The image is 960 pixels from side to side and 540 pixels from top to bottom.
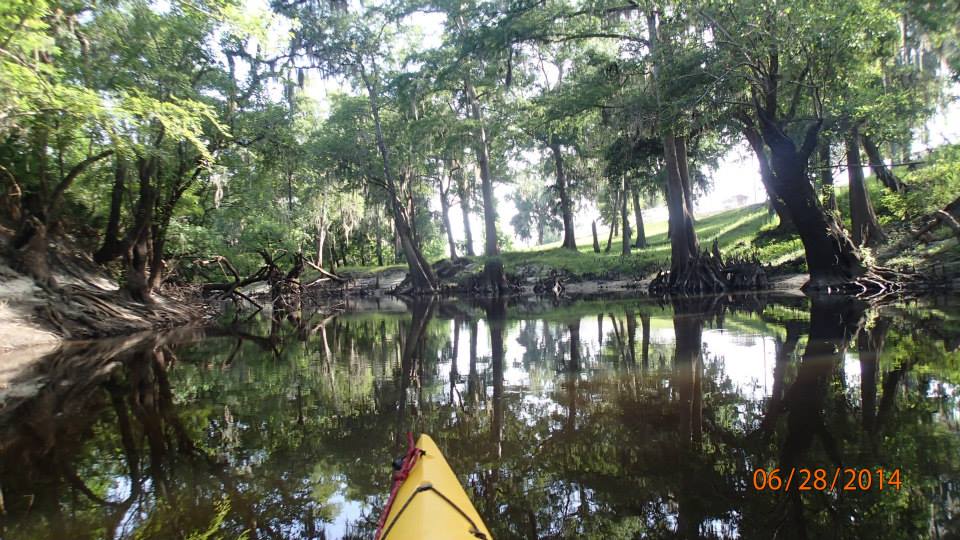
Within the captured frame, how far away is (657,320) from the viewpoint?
485 inches

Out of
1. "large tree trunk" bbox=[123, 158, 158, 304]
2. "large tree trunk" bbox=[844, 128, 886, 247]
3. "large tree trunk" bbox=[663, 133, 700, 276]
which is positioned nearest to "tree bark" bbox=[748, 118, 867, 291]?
"large tree trunk" bbox=[844, 128, 886, 247]

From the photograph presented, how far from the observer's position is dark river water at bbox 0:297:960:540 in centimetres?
319

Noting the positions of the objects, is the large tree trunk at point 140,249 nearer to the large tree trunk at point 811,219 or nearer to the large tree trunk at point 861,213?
the large tree trunk at point 811,219

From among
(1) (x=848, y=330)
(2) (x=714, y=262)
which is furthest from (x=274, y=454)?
(2) (x=714, y=262)

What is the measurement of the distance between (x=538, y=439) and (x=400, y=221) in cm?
2499

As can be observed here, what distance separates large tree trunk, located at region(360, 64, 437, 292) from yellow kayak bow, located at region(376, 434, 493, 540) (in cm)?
2551

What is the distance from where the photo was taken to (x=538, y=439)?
14.9ft

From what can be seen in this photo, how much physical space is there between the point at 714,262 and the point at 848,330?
11368mm

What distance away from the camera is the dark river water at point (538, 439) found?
3193 mm

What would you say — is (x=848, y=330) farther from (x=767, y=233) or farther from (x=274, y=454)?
(x=767, y=233)

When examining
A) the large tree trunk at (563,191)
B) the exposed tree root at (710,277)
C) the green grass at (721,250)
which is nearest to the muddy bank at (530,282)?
the green grass at (721,250)

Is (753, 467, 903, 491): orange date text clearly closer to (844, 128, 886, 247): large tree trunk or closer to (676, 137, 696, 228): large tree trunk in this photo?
(676, 137, 696, 228): large tree trunk

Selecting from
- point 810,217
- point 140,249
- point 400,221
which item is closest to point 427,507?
point 810,217

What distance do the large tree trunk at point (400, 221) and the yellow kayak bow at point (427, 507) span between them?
2551 cm
